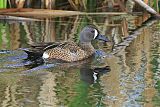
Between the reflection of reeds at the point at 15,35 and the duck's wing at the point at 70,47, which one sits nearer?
the duck's wing at the point at 70,47

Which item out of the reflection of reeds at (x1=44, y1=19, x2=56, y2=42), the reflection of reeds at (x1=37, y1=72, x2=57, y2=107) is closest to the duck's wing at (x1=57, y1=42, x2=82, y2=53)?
the reflection of reeds at (x1=37, y1=72, x2=57, y2=107)

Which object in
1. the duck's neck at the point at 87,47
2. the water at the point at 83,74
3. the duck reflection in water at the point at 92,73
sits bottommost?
the duck reflection in water at the point at 92,73

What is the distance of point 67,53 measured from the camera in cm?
786

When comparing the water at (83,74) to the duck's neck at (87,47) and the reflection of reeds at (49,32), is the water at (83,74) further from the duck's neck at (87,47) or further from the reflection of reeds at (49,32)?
the duck's neck at (87,47)

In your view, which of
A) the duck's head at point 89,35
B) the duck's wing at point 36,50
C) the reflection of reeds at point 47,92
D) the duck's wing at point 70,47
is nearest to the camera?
the reflection of reeds at point 47,92

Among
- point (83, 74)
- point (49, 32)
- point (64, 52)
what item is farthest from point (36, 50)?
point (49, 32)

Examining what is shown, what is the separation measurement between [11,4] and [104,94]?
245 inches

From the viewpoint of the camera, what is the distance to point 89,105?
539cm

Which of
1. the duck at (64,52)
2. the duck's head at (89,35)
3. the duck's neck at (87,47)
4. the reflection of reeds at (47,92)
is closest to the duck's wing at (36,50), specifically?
the duck at (64,52)

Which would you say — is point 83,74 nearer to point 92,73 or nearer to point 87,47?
point 92,73

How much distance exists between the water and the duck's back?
13 centimetres

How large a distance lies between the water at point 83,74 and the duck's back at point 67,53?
0.44 feet

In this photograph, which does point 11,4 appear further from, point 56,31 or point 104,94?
point 104,94

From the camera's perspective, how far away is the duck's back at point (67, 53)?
7.81m
